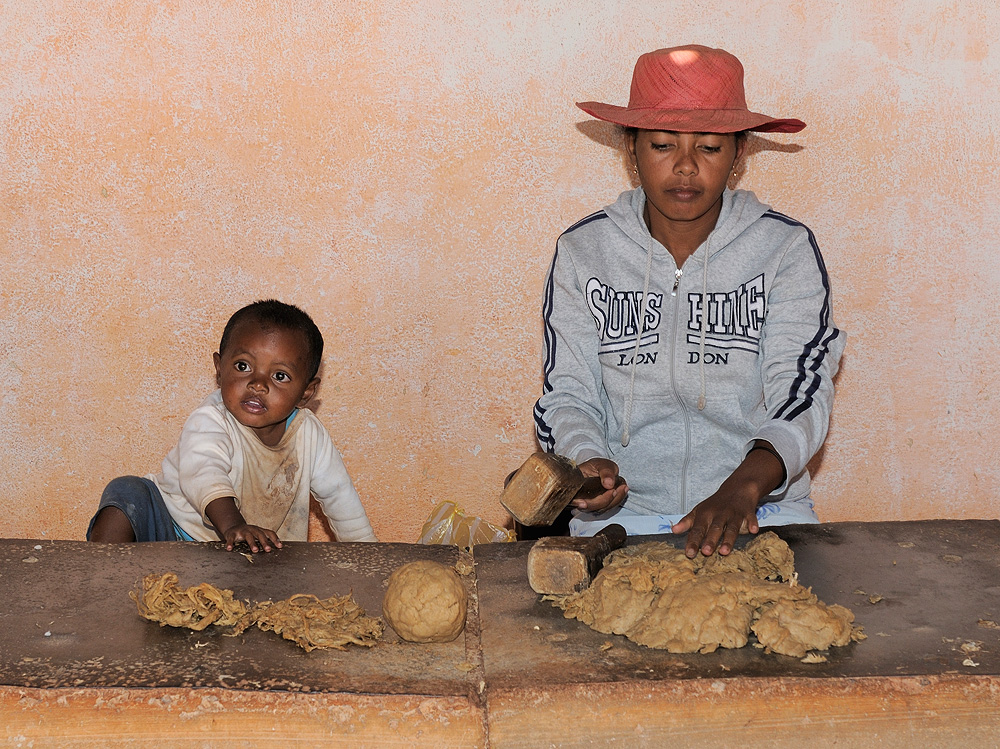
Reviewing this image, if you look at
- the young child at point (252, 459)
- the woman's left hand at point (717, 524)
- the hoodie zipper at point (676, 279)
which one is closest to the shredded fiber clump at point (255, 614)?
the young child at point (252, 459)

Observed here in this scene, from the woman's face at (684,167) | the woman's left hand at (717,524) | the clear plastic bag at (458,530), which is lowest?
the clear plastic bag at (458,530)

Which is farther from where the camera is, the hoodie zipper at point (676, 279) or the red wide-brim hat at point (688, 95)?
the hoodie zipper at point (676, 279)

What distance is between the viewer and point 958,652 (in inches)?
63.6

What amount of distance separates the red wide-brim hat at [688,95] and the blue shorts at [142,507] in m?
1.49

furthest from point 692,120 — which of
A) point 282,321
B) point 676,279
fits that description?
point 282,321

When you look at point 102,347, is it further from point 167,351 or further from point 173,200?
point 173,200

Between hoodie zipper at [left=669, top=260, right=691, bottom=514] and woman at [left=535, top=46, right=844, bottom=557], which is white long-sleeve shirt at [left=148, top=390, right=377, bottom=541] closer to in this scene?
woman at [left=535, top=46, right=844, bottom=557]

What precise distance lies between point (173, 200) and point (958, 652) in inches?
100

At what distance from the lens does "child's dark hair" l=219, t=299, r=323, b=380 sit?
2.44 m

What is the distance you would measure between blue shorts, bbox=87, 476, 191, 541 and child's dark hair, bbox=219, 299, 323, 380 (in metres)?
0.41

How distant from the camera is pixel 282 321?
245 cm

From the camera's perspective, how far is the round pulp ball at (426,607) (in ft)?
5.42

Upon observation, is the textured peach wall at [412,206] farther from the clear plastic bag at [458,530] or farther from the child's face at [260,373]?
the child's face at [260,373]

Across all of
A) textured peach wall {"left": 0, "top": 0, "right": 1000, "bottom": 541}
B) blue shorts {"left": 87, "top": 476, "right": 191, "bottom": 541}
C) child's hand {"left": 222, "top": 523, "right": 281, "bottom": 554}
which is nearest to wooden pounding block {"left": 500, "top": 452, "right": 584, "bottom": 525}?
child's hand {"left": 222, "top": 523, "right": 281, "bottom": 554}
